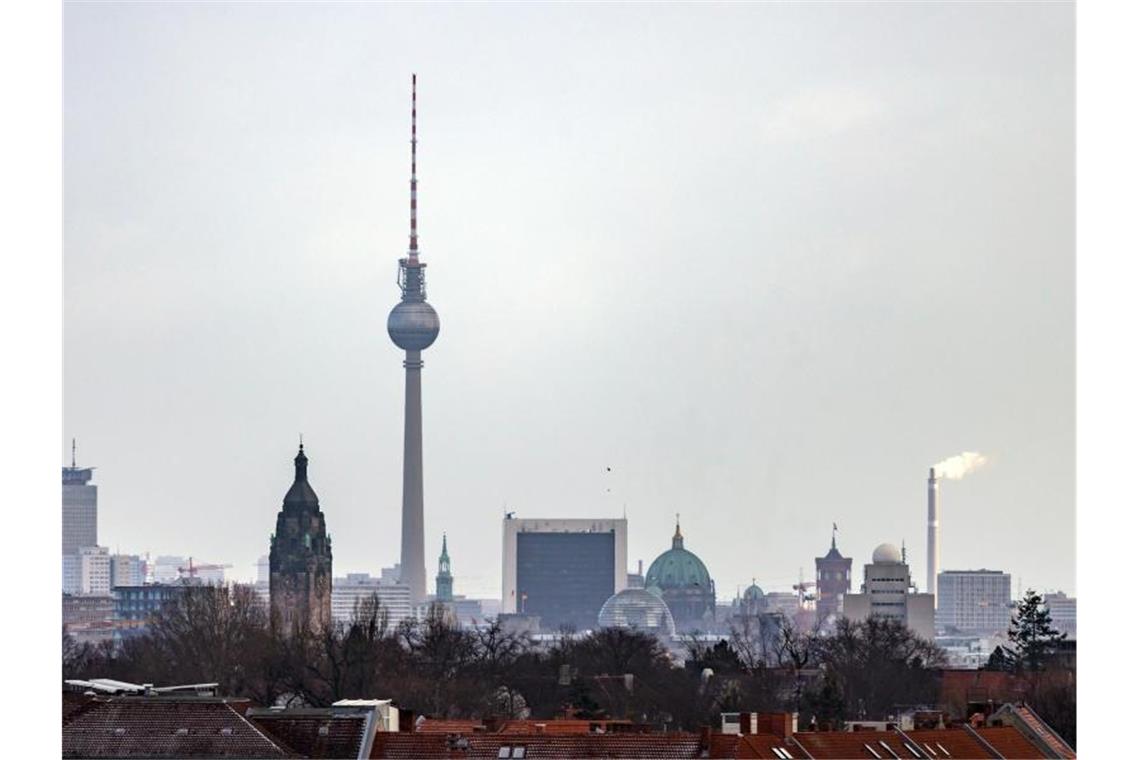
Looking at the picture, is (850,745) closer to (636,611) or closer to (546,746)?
(546,746)

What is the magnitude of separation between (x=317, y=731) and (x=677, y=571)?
146687mm

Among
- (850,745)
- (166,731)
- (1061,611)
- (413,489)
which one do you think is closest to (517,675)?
(850,745)

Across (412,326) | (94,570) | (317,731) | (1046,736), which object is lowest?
(94,570)

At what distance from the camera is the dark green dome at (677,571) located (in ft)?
535

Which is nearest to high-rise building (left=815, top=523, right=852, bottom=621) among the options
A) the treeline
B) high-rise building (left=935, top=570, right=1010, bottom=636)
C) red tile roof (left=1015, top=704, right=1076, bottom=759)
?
high-rise building (left=935, top=570, right=1010, bottom=636)

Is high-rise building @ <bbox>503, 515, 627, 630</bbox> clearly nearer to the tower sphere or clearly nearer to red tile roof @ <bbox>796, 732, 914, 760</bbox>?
the tower sphere

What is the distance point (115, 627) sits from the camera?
9475 centimetres

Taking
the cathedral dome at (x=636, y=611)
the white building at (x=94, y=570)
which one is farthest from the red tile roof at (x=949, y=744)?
the white building at (x=94, y=570)

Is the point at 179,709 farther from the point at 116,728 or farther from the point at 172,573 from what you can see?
the point at 172,573

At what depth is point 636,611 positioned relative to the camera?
144750 mm

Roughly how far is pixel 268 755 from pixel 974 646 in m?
107

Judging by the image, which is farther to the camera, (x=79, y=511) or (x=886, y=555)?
Result: (x=79, y=511)

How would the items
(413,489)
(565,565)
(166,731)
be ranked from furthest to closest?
(565,565) < (413,489) < (166,731)
